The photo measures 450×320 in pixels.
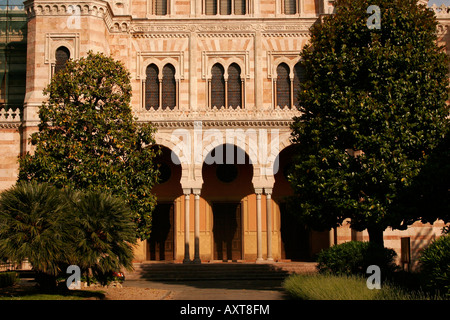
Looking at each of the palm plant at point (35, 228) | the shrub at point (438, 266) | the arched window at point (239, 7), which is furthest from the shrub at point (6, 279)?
the arched window at point (239, 7)

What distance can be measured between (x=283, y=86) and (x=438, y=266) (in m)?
22.6

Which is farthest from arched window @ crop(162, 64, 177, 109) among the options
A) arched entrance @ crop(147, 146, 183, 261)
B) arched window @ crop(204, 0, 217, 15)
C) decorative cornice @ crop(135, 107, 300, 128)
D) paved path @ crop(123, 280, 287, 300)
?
paved path @ crop(123, 280, 287, 300)

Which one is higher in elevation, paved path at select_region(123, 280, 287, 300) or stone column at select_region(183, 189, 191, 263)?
stone column at select_region(183, 189, 191, 263)

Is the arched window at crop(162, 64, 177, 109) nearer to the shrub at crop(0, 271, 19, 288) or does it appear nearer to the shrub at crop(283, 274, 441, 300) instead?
the shrub at crop(0, 271, 19, 288)

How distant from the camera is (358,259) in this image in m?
20.2

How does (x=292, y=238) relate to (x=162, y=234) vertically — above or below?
below

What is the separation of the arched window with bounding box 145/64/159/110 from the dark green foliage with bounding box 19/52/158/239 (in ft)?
32.8

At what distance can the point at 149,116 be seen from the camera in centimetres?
3181

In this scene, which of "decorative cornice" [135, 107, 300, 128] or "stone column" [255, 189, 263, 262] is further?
"decorative cornice" [135, 107, 300, 128]

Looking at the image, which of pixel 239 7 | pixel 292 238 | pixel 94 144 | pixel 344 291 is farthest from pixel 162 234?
pixel 344 291

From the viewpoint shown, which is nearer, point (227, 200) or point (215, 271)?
point (215, 271)

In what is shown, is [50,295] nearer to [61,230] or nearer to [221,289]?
[61,230]

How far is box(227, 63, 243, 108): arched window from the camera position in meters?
34.9

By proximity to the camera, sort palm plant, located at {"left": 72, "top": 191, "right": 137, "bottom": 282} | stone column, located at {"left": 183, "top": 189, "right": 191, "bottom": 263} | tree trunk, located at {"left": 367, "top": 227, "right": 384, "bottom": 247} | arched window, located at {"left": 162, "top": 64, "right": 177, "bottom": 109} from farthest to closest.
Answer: arched window, located at {"left": 162, "top": 64, "right": 177, "bottom": 109} → stone column, located at {"left": 183, "top": 189, "right": 191, "bottom": 263} → tree trunk, located at {"left": 367, "top": 227, "right": 384, "bottom": 247} → palm plant, located at {"left": 72, "top": 191, "right": 137, "bottom": 282}
